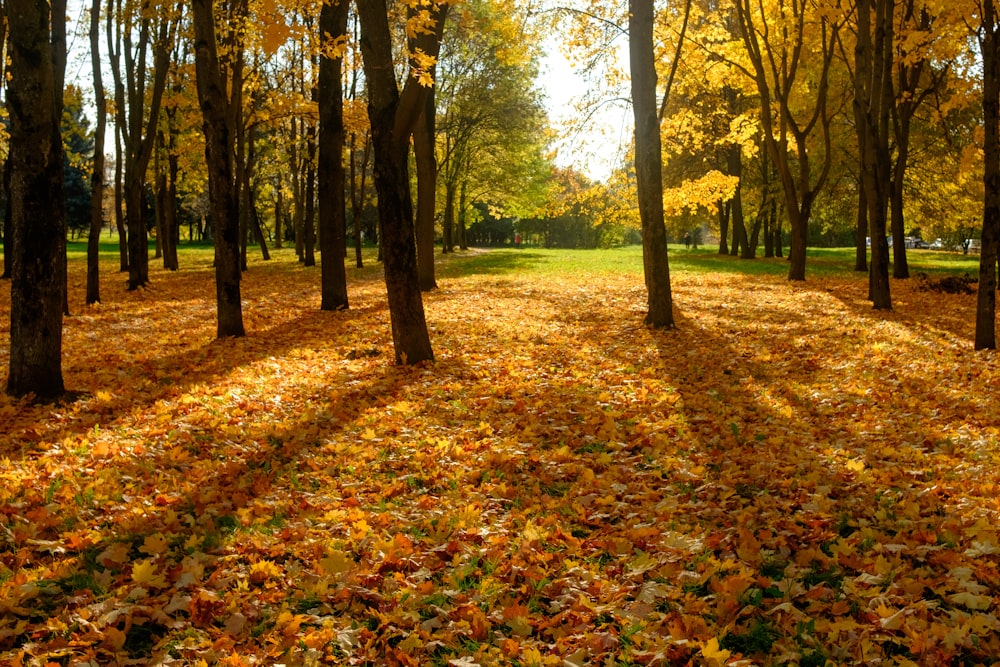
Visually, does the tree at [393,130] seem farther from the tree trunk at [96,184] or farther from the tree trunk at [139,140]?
the tree trunk at [139,140]

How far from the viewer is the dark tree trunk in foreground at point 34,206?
6008mm

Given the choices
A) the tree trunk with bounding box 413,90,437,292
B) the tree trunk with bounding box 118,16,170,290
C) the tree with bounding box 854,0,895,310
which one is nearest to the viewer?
the tree with bounding box 854,0,895,310

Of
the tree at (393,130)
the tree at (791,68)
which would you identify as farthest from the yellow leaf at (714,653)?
the tree at (791,68)

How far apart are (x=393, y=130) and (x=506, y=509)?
5152 millimetres

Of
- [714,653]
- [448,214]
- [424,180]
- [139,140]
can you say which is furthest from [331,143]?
[448,214]

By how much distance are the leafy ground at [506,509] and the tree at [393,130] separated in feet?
4.30

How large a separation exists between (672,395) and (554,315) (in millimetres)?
6019

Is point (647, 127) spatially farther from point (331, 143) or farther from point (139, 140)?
point (139, 140)

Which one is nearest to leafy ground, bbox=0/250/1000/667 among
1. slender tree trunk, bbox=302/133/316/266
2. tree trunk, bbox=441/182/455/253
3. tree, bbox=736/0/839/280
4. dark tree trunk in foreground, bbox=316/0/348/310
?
dark tree trunk in foreground, bbox=316/0/348/310

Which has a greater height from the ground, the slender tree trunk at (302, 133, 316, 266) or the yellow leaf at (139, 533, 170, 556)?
the slender tree trunk at (302, 133, 316, 266)

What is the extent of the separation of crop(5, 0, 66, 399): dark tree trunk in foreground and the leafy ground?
1.52ft

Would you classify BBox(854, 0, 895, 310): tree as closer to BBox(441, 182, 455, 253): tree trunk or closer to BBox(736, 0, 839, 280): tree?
BBox(736, 0, 839, 280): tree

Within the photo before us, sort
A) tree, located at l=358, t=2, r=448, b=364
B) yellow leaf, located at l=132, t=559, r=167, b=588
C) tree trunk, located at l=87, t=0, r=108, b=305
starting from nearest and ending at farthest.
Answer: yellow leaf, located at l=132, t=559, r=167, b=588
tree, located at l=358, t=2, r=448, b=364
tree trunk, located at l=87, t=0, r=108, b=305

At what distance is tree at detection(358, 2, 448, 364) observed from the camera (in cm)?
774
